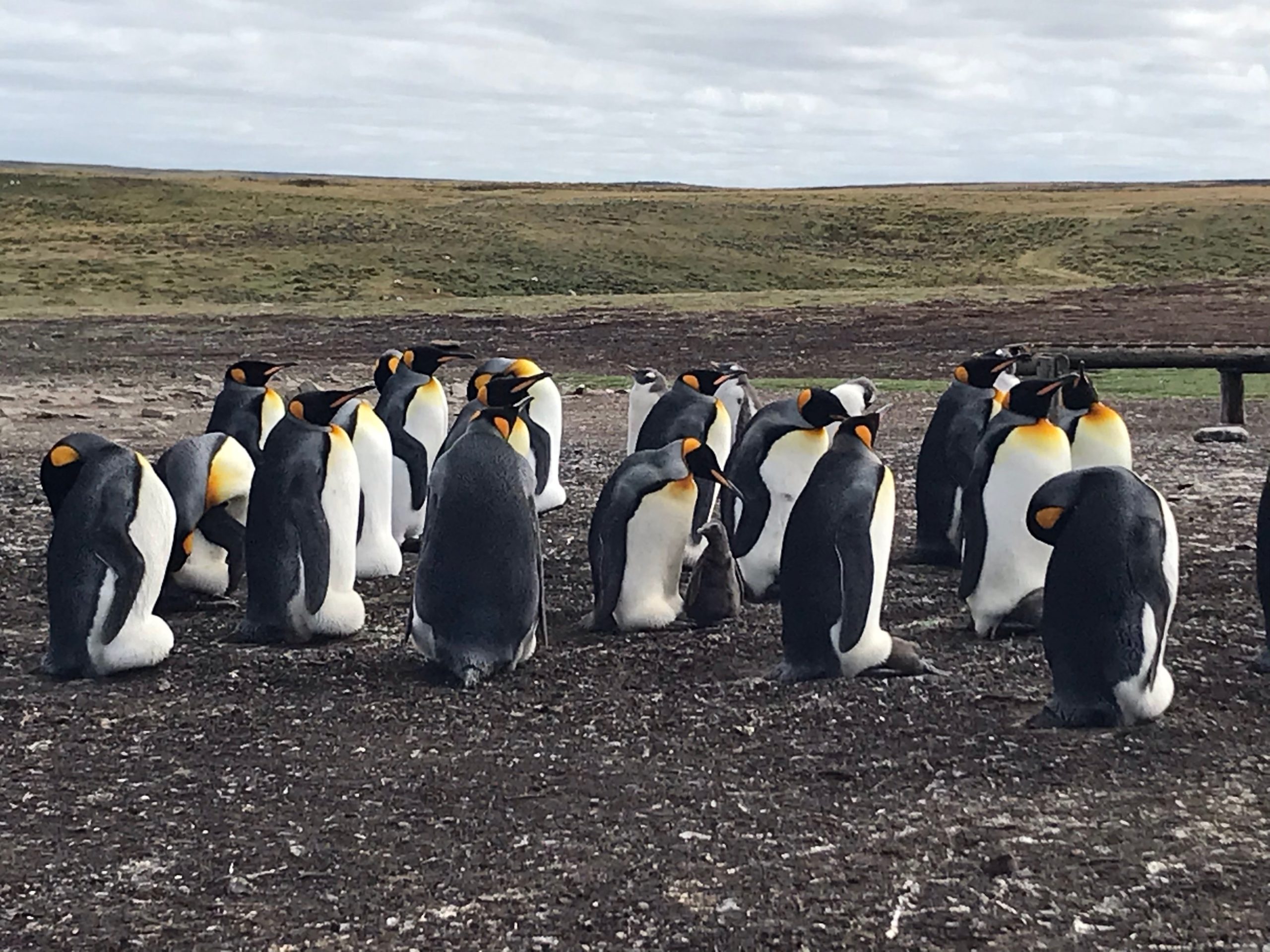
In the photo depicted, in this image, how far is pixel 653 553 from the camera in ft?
21.8

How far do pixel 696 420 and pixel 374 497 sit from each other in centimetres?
171

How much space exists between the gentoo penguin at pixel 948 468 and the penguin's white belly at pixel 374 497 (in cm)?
251

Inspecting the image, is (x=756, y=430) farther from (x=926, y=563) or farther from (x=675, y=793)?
(x=675, y=793)

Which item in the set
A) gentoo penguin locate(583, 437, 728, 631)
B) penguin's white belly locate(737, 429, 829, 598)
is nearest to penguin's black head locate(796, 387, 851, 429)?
penguin's white belly locate(737, 429, 829, 598)

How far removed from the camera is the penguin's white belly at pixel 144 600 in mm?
5949

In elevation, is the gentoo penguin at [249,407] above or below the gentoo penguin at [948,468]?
above

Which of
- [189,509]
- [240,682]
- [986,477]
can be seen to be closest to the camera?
[240,682]

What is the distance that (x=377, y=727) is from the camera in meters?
5.43

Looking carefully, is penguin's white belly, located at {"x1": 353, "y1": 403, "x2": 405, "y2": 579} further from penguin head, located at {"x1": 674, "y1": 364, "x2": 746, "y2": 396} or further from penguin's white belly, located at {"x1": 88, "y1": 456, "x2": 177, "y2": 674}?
penguin head, located at {"x1": 674, "y1": 364, "x2": 746, "y2": 396}

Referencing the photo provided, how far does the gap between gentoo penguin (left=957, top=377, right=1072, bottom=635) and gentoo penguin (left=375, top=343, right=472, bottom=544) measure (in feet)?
11.0

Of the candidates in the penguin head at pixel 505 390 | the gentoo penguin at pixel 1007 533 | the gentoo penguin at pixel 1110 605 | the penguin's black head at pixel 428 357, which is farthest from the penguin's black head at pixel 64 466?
the gentoo penguin at pixel 1110 605

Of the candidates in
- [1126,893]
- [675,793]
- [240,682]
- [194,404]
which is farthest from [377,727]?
[194,404]

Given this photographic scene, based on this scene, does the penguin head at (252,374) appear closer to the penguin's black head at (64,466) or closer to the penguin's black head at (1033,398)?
the penguin's black head at (64,466)

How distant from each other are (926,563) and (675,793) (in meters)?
3.41
